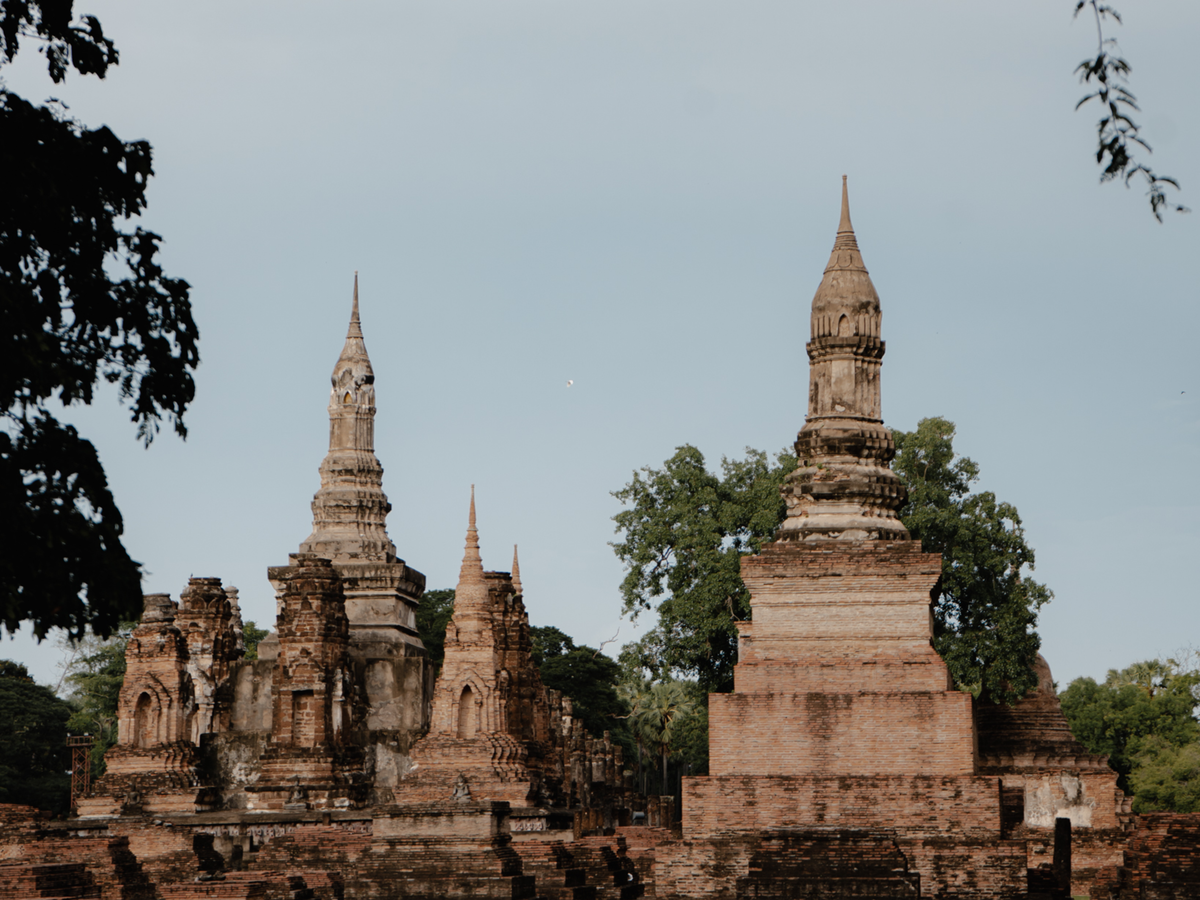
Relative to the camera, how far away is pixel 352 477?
30.9m

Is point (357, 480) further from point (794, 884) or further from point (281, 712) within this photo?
point (794, 884)

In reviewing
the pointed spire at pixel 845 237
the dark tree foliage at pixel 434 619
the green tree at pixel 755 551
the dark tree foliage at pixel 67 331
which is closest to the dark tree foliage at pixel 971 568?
the green tree at pixel 755 551

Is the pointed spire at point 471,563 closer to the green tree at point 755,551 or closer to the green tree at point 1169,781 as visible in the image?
the green tree at point 755,551

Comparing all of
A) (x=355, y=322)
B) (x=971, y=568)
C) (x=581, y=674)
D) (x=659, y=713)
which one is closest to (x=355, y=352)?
(x=355, y=322)

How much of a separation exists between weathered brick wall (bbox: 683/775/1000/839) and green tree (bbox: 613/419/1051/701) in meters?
15.6

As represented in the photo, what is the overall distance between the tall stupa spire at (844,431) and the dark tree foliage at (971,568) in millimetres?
13352

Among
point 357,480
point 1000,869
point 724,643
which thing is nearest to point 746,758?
point 1000,869

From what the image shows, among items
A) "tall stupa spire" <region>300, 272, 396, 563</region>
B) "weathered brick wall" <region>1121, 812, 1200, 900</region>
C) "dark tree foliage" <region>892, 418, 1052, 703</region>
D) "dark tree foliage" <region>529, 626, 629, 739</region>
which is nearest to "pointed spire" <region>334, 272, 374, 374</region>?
"tall stupa spire" <region>300, 272, 396, 563</region>

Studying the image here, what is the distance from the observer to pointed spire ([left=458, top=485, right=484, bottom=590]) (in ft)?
84.2

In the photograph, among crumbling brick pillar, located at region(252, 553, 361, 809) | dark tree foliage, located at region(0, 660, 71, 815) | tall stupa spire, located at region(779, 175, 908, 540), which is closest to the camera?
tall stupa spire, located at region(779, 175, 908, 540)

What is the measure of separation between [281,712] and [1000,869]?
1227cm

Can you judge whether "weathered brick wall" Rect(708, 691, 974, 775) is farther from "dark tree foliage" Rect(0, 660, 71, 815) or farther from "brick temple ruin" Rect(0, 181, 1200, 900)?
"dark tree foliage" Rect(0, 660, 71, 815)

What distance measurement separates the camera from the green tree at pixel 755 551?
112 feet

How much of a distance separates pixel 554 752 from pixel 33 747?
27.4 m
